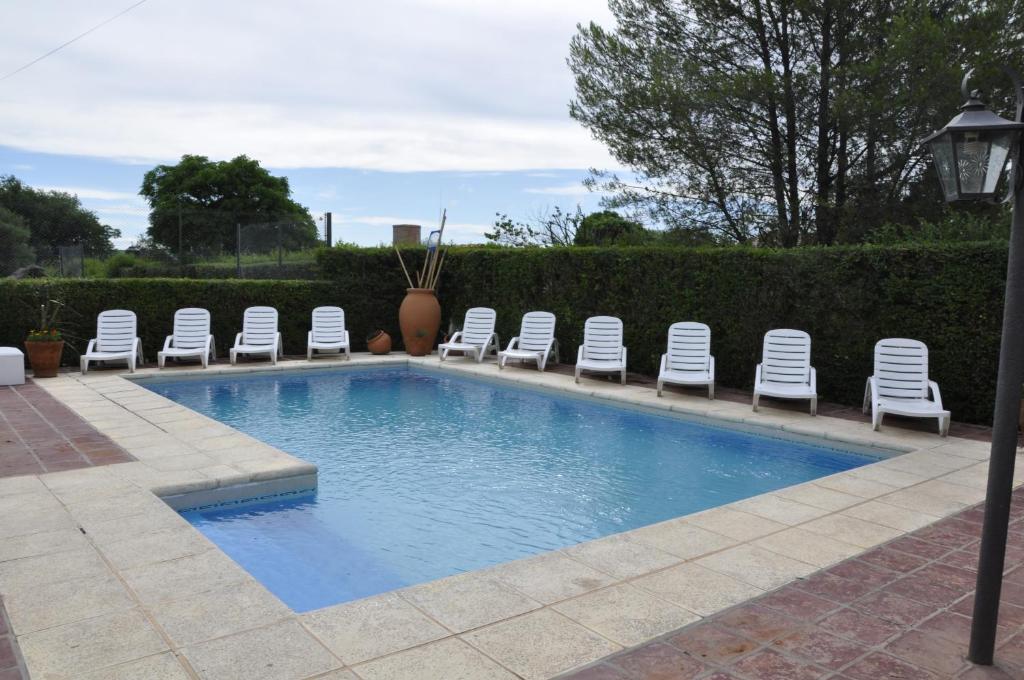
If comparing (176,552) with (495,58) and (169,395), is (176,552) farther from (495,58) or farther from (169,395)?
(495,58)

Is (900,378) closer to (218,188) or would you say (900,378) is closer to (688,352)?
(688,352)

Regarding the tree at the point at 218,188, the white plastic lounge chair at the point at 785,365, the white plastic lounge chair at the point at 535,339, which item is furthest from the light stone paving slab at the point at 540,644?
the tree at the point at 218,188

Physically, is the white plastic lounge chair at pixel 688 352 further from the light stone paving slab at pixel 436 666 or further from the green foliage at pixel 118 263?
the green foliage at pixel 118 263

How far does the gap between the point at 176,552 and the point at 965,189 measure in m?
3.73

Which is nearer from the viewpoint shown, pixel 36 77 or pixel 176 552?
pixel 176 552

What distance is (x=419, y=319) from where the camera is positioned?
12633 mm

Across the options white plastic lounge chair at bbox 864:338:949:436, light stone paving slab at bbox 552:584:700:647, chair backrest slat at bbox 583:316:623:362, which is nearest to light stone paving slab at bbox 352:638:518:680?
light stone paving slab at bbox 552:584:700:647

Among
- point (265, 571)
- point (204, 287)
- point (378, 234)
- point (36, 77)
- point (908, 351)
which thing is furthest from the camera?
point (378, 234)

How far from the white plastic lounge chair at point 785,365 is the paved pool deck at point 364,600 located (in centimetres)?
217

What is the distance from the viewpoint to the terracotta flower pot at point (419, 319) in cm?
1262

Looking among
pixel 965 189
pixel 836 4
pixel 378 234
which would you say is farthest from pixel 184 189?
pixel 965 189

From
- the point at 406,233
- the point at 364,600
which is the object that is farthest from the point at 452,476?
the point at 406,233

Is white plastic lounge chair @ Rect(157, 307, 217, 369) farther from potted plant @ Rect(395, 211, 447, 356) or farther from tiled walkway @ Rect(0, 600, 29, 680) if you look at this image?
tiled walkway @ Rect(0, 600, 29, 680)

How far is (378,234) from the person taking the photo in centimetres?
1602
